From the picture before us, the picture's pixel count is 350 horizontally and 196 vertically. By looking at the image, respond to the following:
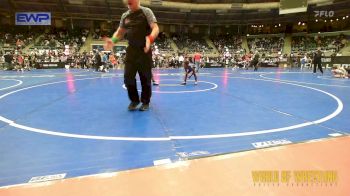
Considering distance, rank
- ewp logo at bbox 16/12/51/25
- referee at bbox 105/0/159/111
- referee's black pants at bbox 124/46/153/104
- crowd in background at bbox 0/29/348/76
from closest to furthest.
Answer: referee at bbox 105/0/159/111, referee's black pants at bbox 124/46/153/104, crowd in background at bbox 0/29/348/76, ewp logo at bbox 16/12/51/25

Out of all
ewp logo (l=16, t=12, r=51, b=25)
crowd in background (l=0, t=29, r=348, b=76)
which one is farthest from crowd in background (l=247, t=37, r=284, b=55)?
ewp logo (l=16, t=12, r=51, b=25)

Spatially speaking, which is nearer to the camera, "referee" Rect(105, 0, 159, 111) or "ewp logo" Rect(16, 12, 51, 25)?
"referee" Rect(105, 0, 159, 111)

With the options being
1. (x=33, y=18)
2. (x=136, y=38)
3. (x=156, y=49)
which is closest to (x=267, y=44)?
(x=156, y=49)

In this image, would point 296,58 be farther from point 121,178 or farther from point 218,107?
point 121,178

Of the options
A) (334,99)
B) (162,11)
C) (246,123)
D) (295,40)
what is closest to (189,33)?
(162,11)

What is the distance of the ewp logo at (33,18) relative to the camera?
30880mm

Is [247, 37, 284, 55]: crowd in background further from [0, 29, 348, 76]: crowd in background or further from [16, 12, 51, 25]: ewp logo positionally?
[16, 12, 51, 25]: ewp logo

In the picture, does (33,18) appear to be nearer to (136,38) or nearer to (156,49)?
(156,49)

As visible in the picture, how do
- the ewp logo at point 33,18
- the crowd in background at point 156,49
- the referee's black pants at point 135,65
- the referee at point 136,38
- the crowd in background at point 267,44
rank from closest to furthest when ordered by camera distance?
the referee at point 136,38, the referee's black pants at point 135,65, the crowd in background at point 156,49, the ewp logo at point 33,18, the crowd in background at point 267,44

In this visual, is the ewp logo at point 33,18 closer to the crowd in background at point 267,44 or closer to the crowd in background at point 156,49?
the crowd in background at point 156,49

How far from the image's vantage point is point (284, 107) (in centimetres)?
638

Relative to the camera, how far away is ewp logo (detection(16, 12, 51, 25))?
30880mm

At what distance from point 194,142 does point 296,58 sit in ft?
103

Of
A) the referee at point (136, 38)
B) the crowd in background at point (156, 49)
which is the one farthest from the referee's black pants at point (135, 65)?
the crowd in background at point (156, 49)
